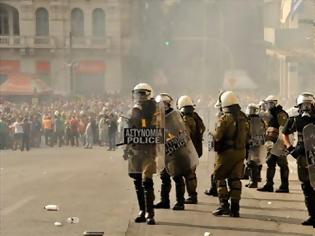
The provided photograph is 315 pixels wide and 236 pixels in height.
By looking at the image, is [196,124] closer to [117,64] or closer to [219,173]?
[219,173]

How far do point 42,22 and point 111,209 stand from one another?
4142 cm

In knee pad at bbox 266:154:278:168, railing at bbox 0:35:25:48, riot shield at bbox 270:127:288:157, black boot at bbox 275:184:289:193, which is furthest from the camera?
railing at bbox 0:35:25:48

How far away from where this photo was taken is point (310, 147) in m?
7.96

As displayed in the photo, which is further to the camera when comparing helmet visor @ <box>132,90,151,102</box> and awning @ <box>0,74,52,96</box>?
awning @ <box>0,74,52,96</box>

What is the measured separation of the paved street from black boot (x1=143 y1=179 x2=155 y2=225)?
4.6 inches

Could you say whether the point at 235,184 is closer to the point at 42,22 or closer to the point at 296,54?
the point at 296,54

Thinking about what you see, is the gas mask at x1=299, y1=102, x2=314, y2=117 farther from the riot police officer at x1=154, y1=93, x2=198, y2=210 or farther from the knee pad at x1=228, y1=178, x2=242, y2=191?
the riot police officer at x1=154, y1=93, x2=198, y2=210

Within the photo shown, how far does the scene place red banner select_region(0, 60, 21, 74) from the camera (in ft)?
165

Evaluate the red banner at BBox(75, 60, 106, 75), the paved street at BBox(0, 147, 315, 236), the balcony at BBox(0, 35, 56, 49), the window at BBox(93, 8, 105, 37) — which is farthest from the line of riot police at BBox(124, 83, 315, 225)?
the window at BBox(93, 8, 105, 37)

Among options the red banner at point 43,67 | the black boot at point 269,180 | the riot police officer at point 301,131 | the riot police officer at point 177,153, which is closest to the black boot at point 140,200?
the riot police officer at point 177,153

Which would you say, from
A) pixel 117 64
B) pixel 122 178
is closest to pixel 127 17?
pixel 117 64

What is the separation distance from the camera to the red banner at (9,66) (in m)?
50.4

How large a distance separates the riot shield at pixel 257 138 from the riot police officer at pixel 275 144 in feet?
0.53

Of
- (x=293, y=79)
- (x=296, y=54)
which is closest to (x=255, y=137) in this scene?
(x=296, y=54)
